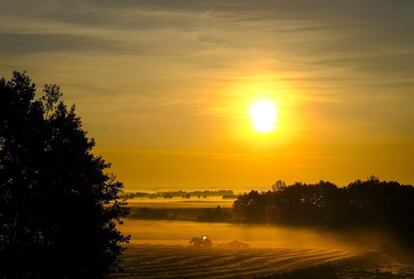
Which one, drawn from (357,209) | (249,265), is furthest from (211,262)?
(357,209)

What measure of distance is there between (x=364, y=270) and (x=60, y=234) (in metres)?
49.6

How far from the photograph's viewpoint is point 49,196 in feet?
119

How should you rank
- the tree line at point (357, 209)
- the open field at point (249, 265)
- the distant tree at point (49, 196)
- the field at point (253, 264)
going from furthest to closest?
1. the tree line at point (357, 209)
2. the field at point (253, 264)
3. the open field at point (249, 265)
4. the distant tree at point (49, 196)

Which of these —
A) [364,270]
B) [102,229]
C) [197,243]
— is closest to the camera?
[102,229]

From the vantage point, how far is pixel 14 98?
38031 millimetres

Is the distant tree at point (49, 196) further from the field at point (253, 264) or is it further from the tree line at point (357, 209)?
the tree line at point (357, 209)

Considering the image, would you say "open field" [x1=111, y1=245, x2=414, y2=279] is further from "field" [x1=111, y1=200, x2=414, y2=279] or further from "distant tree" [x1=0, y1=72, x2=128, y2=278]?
"distant tree" [x1=0, y1=72, x2=128, y2=278]

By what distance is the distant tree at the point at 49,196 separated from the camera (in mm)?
35469

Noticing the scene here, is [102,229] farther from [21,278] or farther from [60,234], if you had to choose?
[21,278]

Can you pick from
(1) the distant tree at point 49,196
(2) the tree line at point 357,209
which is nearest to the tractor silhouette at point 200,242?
(2) the tree line at point 357,209

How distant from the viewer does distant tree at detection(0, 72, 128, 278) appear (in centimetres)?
3547

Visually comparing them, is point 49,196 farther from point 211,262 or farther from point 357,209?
point 357,209

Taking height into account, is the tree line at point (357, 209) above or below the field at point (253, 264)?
above

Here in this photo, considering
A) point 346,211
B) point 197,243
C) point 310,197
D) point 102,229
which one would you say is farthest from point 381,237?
point 102,229
